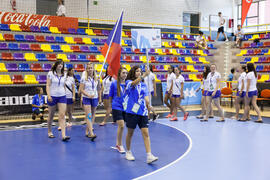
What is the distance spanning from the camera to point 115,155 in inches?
213

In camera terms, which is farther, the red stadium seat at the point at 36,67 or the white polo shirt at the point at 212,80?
the red stadium seat at the point at 36,67

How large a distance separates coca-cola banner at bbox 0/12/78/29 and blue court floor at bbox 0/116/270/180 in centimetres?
804

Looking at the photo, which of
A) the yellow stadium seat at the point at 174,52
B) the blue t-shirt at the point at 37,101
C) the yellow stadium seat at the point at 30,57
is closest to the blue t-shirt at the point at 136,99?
the blue t-shirt at the point at 37,101

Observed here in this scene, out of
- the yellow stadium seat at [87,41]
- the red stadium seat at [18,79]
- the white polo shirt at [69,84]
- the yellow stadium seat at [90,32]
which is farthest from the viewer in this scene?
the yellow stadium seat at [90,32]

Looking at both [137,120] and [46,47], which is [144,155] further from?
[46,47]

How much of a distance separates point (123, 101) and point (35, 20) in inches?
423

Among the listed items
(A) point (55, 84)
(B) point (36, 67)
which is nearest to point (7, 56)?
(B) point (36, 67)

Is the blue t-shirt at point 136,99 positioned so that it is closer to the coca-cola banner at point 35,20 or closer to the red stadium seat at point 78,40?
the red stadium seat at point 78,40

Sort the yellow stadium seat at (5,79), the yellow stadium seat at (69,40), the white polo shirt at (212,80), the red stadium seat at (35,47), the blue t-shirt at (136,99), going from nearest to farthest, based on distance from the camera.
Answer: the blue t-shirt at (136,99) < the white polo shirt at (212,80) < the yellow stadium seat at (5,79) < the red stadium seat at (35,47) < the yellow stadium seat at (69,40)

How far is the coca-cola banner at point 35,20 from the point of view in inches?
539

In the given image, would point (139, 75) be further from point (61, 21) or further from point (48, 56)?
point (61, 21)

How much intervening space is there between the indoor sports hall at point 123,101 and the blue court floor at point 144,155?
22 mm

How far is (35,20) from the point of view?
14.3m

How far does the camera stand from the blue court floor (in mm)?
4324
